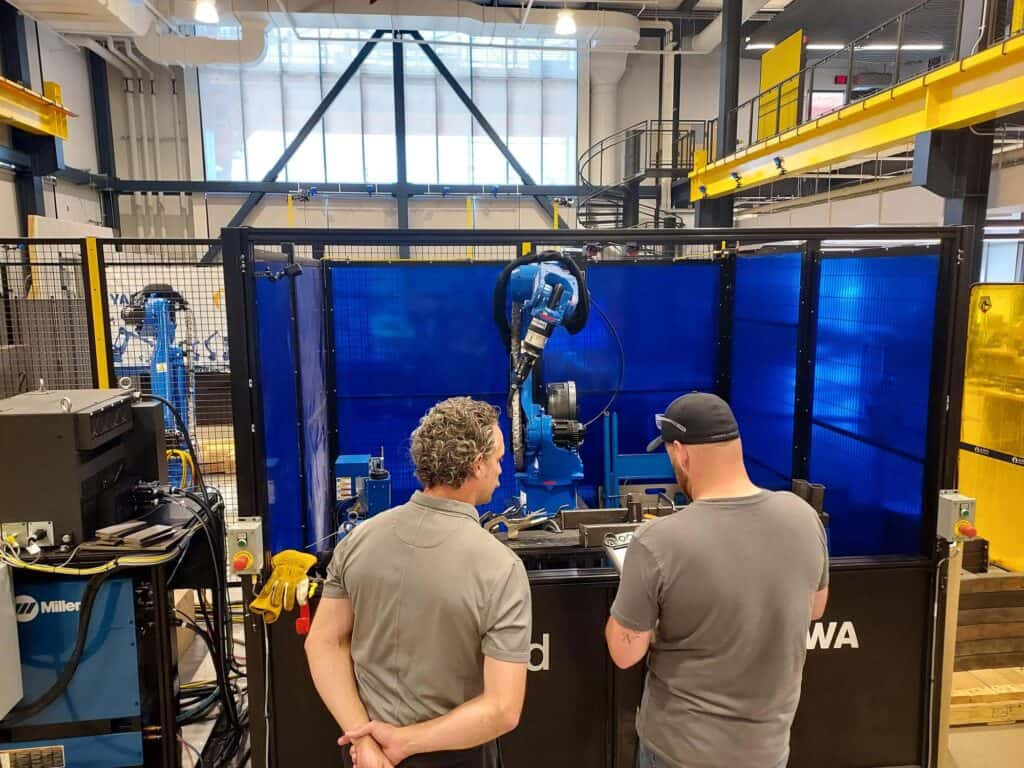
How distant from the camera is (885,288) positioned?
297 cm

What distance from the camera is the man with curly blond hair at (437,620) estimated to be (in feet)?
4.72

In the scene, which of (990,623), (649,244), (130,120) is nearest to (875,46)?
(990,623)

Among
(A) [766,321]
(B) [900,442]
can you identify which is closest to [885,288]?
(B) [900,442]

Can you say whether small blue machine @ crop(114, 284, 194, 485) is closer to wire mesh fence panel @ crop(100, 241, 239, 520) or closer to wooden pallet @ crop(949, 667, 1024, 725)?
wire mesh fence panel @ crop(100, 241, 239, 520)

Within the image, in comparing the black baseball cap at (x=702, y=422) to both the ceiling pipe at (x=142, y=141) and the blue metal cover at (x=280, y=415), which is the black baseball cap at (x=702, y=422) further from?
the ceiling pipe at (x=142, y=141)

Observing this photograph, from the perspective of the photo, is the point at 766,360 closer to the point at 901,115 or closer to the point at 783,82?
the point at 901,115

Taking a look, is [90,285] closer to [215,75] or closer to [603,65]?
[215,75]

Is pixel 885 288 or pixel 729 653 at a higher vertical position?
pixel 885 288

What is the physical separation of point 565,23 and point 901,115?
18.2 ft

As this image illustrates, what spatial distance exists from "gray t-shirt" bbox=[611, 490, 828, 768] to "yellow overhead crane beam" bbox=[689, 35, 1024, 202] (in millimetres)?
4143

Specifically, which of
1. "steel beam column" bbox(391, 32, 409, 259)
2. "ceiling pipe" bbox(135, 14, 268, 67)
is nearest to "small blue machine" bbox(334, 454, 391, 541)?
"ceiling pipe" bbox(135, 14, 268, 67)

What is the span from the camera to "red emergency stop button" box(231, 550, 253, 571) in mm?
2211

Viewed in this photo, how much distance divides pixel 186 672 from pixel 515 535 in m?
2.35

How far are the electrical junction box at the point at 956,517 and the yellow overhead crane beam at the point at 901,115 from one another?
9.87 ft
